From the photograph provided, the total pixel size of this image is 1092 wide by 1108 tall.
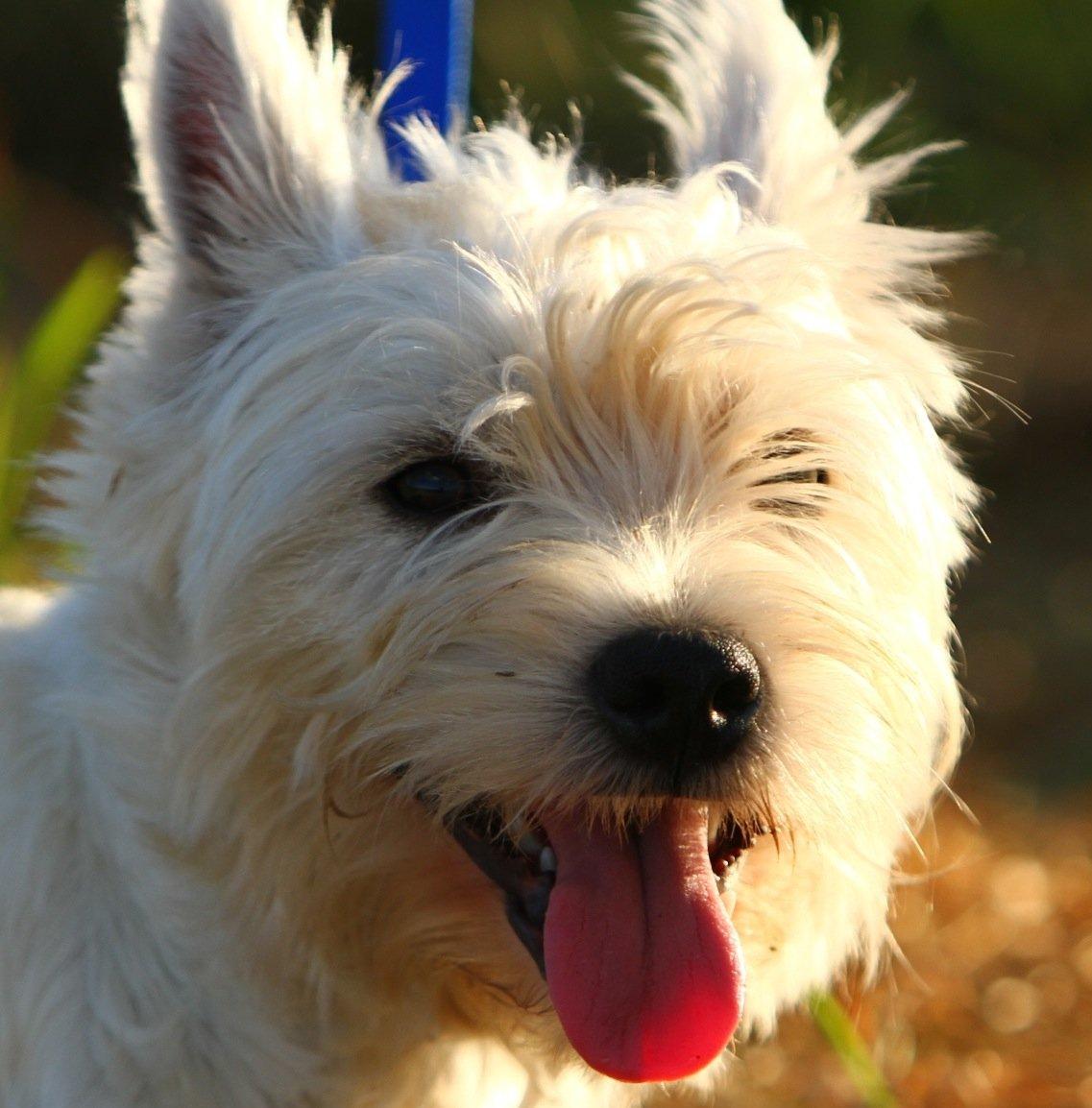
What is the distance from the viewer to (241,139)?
8.09 feet

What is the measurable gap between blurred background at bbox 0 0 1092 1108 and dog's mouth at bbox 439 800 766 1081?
2.05 metres

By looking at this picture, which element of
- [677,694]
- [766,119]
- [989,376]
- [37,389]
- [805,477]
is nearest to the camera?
[677,694]

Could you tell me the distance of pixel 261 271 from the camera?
2.50 m

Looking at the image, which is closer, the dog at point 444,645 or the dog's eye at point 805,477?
the dog at point 444,645

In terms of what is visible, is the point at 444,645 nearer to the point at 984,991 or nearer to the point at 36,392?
the point at 36,392

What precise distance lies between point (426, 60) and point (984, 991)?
3306mm

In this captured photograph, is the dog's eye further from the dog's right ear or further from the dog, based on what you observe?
the dog's right ear

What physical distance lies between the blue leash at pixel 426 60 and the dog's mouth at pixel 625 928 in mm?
1223

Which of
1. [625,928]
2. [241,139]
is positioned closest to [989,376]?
[241,139]

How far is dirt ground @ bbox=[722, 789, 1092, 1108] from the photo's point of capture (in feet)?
13.4

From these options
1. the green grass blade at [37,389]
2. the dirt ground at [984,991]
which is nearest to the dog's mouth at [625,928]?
the dirt ground at [984,991]

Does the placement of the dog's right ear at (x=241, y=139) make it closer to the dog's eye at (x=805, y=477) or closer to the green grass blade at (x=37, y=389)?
the dog's eye at (x=805, y=477)

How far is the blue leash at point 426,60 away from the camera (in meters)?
2.76

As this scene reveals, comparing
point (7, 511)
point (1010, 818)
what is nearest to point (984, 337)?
point (1010, 818)
